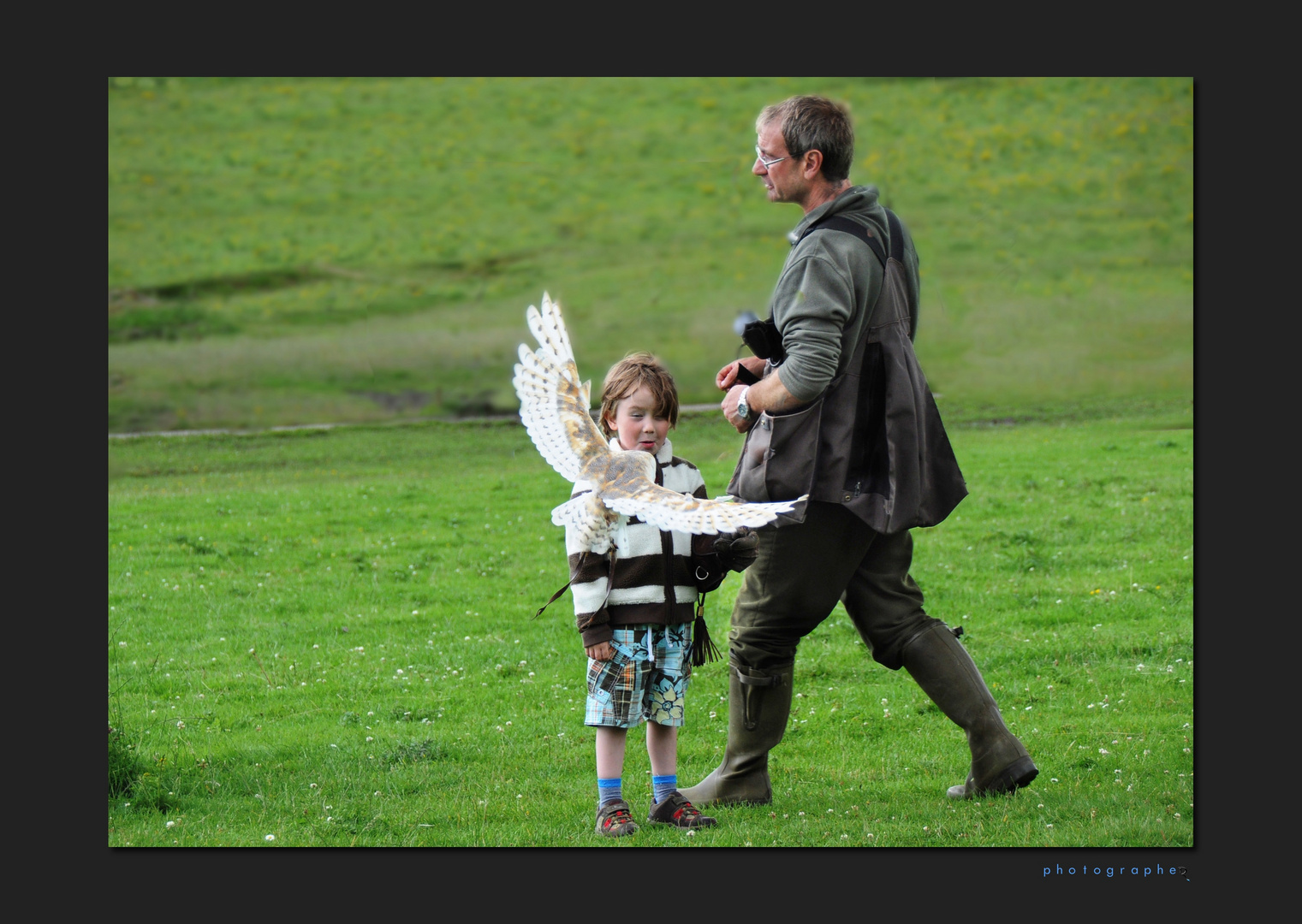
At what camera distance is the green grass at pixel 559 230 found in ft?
71.6

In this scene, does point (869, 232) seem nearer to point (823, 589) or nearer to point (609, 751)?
point (823, 589)

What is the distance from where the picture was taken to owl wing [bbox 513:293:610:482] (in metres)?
5.14

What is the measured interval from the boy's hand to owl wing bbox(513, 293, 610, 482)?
2.31ft

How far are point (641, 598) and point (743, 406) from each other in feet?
3.05

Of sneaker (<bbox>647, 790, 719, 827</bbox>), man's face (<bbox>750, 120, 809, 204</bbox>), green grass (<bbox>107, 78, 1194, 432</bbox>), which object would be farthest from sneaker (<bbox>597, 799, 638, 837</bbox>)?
green grass (<bbox>107, 78, 1194, 432</bbox>)

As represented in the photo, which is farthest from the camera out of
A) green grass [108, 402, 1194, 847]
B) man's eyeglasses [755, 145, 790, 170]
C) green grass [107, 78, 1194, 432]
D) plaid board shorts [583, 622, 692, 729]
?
green grass [107, 78, 1194, 432]

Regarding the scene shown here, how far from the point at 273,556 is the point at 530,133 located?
56.1 ft

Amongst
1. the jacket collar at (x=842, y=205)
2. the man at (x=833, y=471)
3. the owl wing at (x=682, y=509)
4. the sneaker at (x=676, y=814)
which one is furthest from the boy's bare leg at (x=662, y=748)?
the jacket collar at (x=842, y=205)

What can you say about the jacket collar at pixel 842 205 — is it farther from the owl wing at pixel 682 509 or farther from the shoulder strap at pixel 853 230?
the owl wing at pixel 682 509

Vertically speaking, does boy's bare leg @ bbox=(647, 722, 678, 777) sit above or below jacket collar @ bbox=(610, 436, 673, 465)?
below

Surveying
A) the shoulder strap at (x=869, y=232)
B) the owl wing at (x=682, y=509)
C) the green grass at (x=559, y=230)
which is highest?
the green grass at (x=559, y=230)

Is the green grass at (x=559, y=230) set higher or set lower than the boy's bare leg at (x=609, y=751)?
higher

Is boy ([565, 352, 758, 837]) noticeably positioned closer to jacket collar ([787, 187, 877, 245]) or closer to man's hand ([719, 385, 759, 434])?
man's hand ([719, 385, 759, 434])

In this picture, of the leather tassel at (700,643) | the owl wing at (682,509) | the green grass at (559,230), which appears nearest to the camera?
the owl wing at (682,509)
